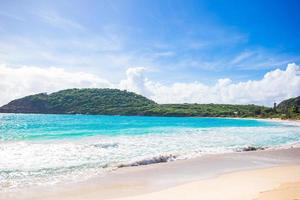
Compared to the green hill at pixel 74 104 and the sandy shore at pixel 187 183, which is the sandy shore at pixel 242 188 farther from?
the green hill at pixel 74 104

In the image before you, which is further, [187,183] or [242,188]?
[187,183]

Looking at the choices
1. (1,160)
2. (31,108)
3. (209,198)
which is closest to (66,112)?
(31,108)

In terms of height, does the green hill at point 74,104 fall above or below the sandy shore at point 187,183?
above

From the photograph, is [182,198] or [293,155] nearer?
[182,198]

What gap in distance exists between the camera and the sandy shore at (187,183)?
369 inches

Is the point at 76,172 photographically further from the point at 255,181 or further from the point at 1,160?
the point at 255,181

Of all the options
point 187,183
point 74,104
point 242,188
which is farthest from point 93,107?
point 242,188

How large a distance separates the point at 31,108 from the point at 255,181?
17384 cm

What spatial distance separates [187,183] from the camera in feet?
36.8

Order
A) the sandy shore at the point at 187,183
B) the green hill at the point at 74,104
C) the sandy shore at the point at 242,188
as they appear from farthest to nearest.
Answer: the green hill at the point at 74,104 < the sandy shore at the point at 187,183 < the sandy shore at the point at 242,188

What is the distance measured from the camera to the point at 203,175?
12.9 m

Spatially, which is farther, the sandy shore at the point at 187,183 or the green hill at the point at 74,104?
the green hill at the point at 74,104

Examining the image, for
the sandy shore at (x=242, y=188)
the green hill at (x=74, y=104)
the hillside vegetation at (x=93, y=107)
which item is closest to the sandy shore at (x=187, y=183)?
the sandy shore at (x=242, y=188)

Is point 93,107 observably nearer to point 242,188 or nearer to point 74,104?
point 74,104
